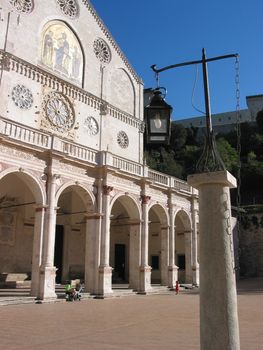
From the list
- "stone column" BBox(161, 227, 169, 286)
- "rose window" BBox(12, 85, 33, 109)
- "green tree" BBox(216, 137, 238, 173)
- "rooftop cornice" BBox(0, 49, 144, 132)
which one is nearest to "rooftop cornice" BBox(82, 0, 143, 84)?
"rooftop cornice" BBox(0, 49, 144, 132)

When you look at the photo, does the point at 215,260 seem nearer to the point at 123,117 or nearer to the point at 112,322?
the point at 112,322

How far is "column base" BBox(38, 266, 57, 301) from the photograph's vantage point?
17562mm

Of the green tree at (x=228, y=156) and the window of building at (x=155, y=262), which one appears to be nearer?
the window of building at (x=155, y=262)

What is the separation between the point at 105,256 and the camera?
21406 millimetres

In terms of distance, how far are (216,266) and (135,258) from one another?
20.3 meters

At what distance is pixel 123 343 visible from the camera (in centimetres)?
827

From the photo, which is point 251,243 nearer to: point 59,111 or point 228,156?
point 228,156

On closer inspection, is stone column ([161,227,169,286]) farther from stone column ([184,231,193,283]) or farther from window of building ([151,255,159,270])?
window of building ([151,255,159,270])

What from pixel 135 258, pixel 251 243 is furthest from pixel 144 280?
pixel 251 243

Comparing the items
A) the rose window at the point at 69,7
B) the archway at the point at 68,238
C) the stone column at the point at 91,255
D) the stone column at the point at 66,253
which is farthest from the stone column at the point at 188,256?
the rose window at the point at 69,7

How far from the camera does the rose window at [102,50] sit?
90.3ft

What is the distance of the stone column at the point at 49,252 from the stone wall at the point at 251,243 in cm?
2703

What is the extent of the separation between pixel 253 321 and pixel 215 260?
325 inches

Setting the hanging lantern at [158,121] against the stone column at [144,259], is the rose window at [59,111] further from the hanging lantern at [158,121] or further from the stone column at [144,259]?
the hanging lantern at [158,121]
